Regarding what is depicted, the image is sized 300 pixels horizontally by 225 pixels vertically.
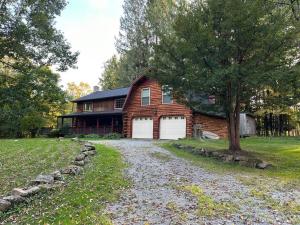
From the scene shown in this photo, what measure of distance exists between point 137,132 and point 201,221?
2197cm

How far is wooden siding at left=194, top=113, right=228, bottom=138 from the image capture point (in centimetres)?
2395

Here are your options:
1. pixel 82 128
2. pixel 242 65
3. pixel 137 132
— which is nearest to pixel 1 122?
pixel 242 65

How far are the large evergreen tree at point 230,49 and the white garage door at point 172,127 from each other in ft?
34.5

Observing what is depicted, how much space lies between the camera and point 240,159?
12.5m

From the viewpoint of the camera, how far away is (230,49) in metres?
12.6

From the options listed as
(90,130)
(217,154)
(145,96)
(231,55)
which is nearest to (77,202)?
(217,154)

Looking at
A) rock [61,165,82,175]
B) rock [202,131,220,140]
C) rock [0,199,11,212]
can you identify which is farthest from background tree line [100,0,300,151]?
rock [202,131,220,140]

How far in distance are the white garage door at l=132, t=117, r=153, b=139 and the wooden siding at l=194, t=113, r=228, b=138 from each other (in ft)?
14.1

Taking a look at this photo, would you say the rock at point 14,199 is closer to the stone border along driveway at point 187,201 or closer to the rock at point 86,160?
the stone border along driveway at point 187,201

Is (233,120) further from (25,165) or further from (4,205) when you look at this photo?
(4,205)

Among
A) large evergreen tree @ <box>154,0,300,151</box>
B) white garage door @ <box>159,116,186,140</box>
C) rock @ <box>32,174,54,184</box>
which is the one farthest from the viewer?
white garage door @ <box>159,116,186,140</box>

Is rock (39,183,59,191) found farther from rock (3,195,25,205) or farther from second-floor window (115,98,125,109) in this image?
second-floor window (115,98,125,109)

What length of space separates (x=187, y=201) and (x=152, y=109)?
19.5 m

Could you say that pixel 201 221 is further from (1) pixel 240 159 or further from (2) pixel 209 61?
(2) pixel 209 61
